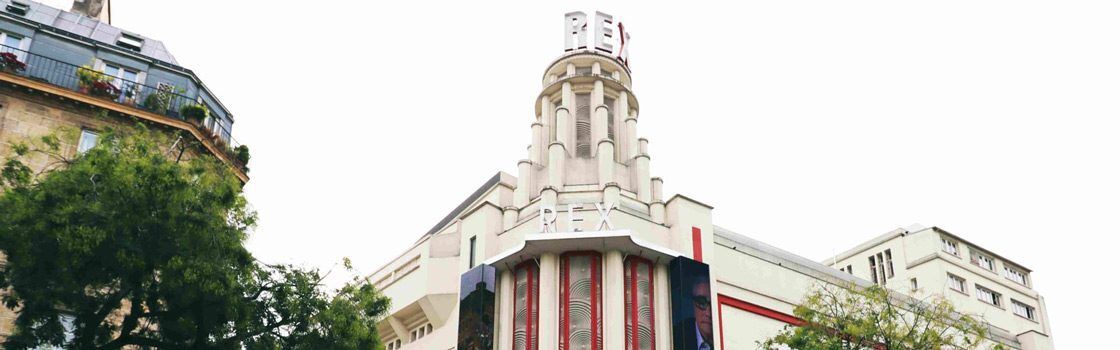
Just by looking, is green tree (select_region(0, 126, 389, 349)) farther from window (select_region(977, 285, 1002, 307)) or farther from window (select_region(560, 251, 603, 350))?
window (select_region(977, 285, 1002, 307))

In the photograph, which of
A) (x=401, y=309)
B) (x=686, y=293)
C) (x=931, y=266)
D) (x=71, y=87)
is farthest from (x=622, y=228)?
(x=931, y=266)

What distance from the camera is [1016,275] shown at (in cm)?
6775

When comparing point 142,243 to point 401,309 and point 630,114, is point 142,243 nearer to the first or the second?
point 401,309

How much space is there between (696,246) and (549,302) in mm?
7543

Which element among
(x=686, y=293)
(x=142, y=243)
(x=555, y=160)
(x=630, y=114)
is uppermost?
(x=630, y=114)

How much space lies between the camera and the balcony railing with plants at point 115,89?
2983 centimetres

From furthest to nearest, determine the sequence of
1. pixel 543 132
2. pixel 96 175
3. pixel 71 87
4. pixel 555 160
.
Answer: pixel 543 132, pixel 555 160, pixel 71 87, pixel 96 175

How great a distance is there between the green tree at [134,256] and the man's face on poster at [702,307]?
18.9 meters

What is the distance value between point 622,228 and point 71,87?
69.8ft

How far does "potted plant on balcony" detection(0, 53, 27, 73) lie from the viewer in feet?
96.9

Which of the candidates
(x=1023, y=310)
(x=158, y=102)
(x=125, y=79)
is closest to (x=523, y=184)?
(x=158, y=102)

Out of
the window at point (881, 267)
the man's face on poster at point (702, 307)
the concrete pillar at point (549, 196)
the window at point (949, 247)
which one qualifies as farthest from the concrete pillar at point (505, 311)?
the window at point (949, 247)

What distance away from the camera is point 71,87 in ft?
101

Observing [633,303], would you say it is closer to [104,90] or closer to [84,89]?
[104,90]
